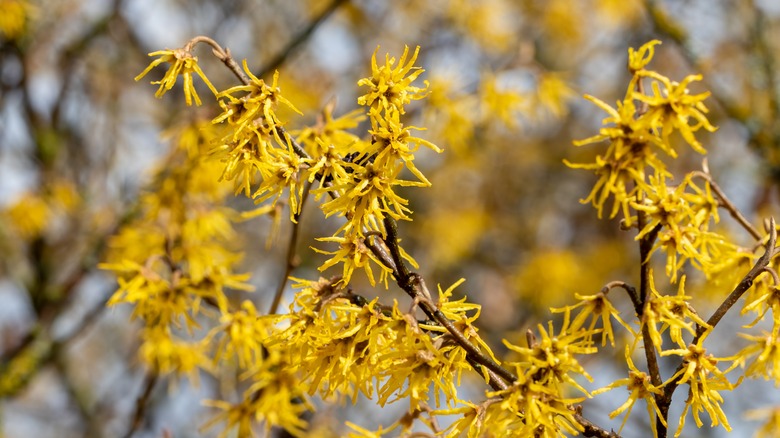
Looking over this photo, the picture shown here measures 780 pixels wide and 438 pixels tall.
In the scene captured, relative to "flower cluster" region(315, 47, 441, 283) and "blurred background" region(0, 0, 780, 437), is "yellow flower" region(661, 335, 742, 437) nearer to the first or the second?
"flower cluster" region(315, 47, 441, 283)

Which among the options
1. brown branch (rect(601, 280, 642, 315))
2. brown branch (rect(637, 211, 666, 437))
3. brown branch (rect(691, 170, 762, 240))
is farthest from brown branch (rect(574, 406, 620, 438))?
brown branch (rect(691, 170, 762, 240))

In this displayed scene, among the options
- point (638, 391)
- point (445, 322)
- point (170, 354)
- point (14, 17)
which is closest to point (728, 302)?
point (638, 391)

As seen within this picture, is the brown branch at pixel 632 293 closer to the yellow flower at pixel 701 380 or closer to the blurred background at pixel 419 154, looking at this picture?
the yellow flower at pixel 701 380

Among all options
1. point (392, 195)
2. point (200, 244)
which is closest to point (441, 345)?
point (392, 195)

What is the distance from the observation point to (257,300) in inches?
267

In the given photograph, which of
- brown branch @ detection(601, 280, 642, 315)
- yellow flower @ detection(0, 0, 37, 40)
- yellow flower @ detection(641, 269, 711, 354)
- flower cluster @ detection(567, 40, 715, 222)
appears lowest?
yellow flower @ detection(641, 269, 711, 354)

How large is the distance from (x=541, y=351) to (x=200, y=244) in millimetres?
1638

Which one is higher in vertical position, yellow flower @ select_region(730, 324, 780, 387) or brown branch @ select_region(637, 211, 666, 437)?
brown branch @ select_region(637, 211, 666, 437)

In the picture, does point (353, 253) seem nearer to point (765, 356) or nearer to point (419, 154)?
point (765, 356)

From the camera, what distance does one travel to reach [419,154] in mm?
6930

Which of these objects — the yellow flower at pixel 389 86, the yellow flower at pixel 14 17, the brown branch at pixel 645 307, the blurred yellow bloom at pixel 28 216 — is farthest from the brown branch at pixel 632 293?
the blurred yellow bloom at pixel 28 216

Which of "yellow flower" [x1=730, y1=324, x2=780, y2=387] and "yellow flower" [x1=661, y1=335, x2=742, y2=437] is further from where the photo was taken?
"yellow flower" [x1=730, y1=324, x2=780, y2=387]

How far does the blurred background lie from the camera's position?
4.36 meters

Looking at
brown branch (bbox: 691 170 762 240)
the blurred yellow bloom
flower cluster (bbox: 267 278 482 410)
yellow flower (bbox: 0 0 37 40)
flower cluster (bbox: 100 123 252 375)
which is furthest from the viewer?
the blurred yellow bloom
